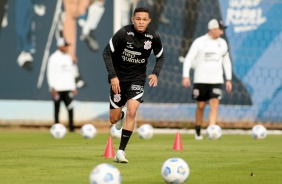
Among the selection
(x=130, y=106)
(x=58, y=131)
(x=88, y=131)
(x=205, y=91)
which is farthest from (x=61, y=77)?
(x=130, y=106)

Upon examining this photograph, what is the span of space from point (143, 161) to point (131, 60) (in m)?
1.43

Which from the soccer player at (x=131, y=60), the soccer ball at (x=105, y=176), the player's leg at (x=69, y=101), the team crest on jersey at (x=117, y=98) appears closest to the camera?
the soccer ball at (x=105, y=176)

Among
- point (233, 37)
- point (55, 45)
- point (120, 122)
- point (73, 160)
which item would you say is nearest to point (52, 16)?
point (55, 45)

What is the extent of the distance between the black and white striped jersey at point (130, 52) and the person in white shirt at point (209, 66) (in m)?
6.18

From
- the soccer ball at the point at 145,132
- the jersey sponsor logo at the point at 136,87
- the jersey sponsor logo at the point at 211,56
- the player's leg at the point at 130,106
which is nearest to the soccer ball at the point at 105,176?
the player's leg at the point at 130,106

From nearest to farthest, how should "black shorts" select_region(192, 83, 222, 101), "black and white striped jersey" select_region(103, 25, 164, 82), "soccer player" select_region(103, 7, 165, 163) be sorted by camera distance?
"soccer player" select_region(103, 7, 165, 163)
"black and white striped jersey" select_region(103, 25, 164, 82)
"black shorts" select_region(192, 83, 222, 101)

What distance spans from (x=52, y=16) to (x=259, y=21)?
18.1 ft

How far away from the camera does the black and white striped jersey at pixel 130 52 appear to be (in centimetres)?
1163

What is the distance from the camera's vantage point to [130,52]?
11773mm

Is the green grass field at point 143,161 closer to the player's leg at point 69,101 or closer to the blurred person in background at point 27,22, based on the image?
the player's leg at point 69,101

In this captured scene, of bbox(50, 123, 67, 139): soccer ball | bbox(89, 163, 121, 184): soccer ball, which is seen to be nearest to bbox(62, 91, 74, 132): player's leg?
bbox(50, 123, 67, 139): soccer ball

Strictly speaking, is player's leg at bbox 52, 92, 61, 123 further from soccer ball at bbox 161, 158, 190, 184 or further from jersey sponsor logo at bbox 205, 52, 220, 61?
soccer ball at bbox 161, 158, 190, 184

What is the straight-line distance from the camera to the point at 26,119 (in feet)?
75.0

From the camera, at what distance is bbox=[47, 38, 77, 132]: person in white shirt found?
21.1 meters
